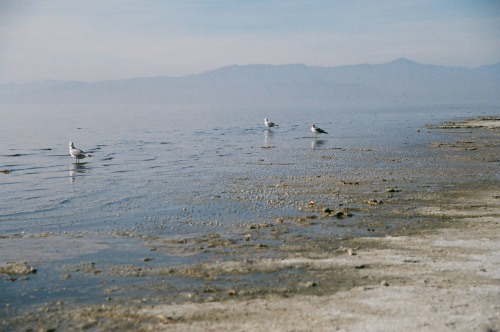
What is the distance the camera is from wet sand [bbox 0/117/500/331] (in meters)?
8.30

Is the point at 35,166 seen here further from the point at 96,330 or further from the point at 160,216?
the point at 96,330

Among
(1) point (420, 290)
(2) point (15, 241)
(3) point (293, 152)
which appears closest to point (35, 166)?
(3) point (293, 152)

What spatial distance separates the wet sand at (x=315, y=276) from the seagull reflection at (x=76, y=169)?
13391 millimetres

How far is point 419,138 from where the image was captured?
44781 mm

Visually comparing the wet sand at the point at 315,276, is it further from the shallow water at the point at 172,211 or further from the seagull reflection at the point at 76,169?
the seagull reflection at the point at 76,169

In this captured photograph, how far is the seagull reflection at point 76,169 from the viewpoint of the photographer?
1067 inches

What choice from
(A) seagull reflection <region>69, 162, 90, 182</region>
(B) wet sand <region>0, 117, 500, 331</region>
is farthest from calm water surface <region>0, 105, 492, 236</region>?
(B) wet sand <region>0, 117, 500, 331</region>

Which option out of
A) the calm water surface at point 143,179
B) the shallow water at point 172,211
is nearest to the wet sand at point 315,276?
the shallow water at point 172,211

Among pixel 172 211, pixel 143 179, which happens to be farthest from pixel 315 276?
pixel 143 179

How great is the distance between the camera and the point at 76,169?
29.5 m

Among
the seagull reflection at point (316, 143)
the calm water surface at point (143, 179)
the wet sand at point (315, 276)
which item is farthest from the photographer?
the seagull reflection at point (316, 143)

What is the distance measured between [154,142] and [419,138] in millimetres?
22320

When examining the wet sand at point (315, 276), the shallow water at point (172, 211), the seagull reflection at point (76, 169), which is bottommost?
the seagull reflection at point (76, 169)

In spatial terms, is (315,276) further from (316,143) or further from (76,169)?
(316,143)
